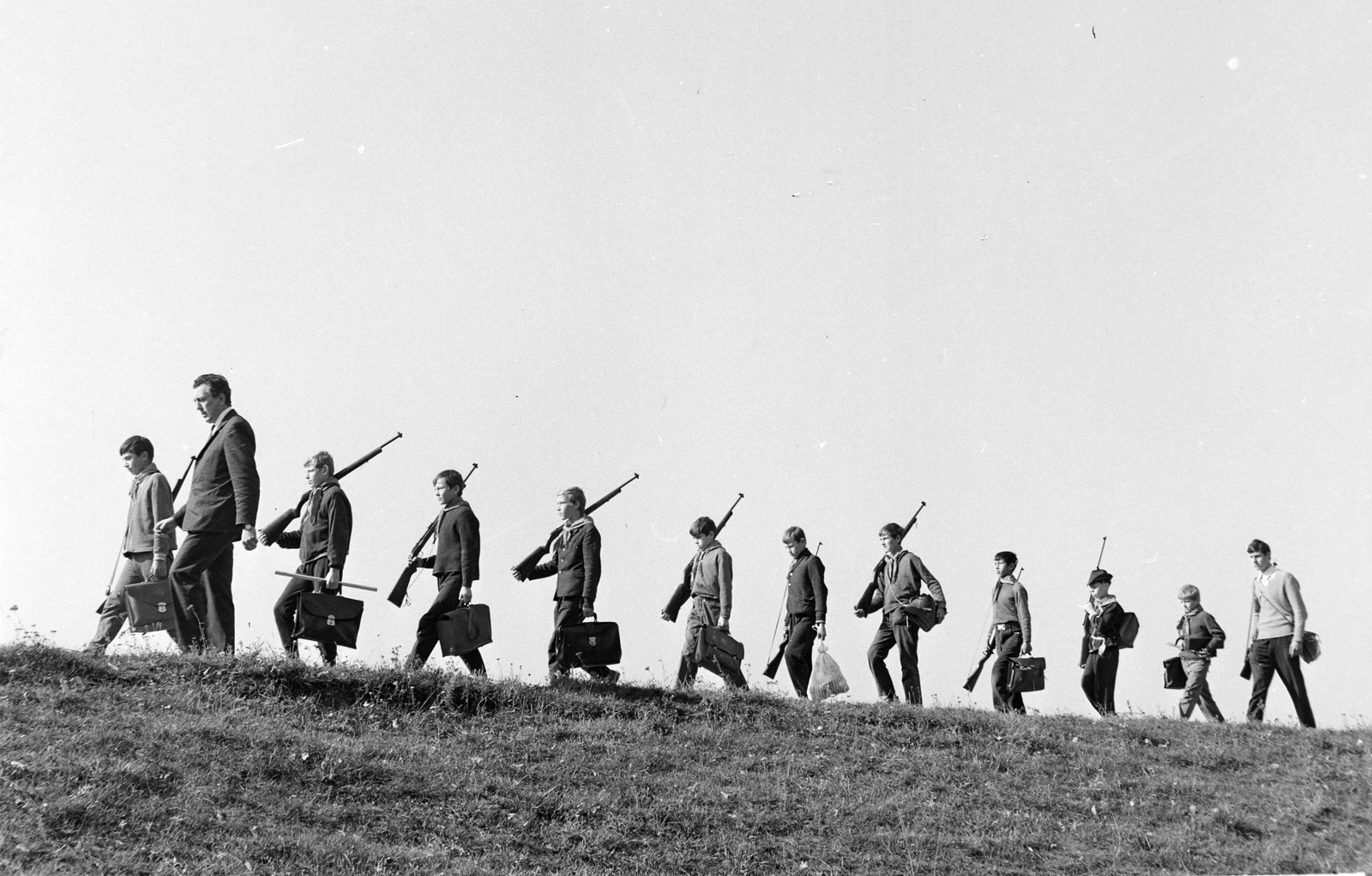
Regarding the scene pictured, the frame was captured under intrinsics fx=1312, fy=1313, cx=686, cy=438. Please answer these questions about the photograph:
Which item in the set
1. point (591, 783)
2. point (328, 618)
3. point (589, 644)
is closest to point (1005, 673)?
point (589, 644)

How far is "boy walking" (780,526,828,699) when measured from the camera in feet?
45.6

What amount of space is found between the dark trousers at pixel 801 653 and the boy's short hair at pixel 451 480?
3901 millimetres

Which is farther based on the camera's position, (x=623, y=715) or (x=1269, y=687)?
(x=1269, y=687)

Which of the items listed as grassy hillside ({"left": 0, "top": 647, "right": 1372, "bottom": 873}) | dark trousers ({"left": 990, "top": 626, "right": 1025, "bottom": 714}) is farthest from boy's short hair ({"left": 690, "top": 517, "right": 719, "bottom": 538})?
dark trousers ({"left": 990, "top": 626, "right": 1025, "bottom": 714})

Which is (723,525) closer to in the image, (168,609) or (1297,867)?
(168,609)

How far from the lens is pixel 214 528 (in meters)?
10.9

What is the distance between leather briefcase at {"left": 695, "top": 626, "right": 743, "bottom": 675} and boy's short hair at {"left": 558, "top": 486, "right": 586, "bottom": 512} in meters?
1.84

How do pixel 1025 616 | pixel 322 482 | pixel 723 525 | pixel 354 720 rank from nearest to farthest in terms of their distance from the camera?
1. pixel 354 720
2. pixel 322 482
3. pixel 1025 616
4. pixel 723 525

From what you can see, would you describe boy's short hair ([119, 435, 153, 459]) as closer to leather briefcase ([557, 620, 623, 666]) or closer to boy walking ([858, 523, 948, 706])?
leather briefcase ([557, 620, 623, 666])

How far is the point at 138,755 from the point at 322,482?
3.95m

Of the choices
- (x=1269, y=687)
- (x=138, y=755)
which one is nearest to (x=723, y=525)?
(x=1269, y=687)

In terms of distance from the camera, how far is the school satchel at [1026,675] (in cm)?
1407

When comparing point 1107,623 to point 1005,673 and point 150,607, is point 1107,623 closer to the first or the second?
point 1005,673

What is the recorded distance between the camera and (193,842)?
8031 millimetres
